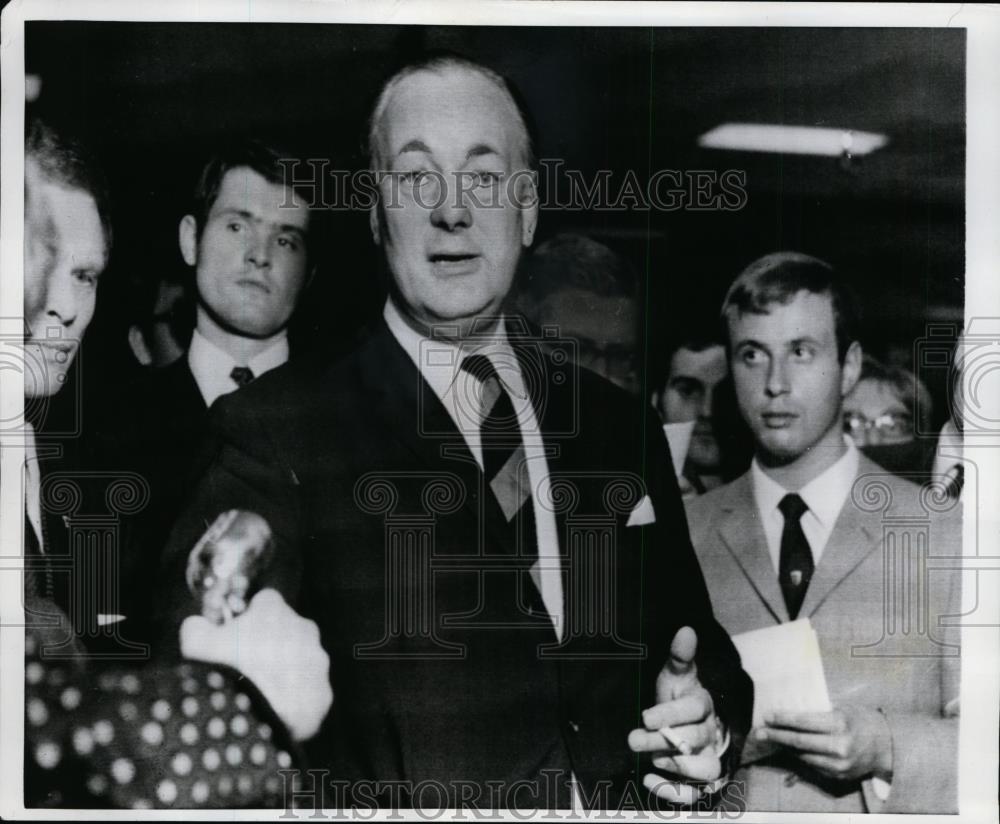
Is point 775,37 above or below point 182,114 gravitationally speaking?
above

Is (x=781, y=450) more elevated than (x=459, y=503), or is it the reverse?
(x=781, y=450)

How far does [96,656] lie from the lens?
1988 mm

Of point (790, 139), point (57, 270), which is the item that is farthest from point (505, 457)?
point (57, 270)

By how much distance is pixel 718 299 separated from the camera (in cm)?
198

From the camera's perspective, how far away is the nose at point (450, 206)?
1967mm

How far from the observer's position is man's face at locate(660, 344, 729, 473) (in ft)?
6.51

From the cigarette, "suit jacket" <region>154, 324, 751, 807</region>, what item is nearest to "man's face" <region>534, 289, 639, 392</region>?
"suit jacket" <region>154, 324, 751, 807</region>

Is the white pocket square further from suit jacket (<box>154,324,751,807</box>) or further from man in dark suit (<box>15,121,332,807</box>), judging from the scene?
man in dark suit (<box>15,121,332,807</box>)

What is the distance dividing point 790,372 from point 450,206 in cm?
76

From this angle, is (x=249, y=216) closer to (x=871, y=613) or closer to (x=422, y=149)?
(x=422, y=149)

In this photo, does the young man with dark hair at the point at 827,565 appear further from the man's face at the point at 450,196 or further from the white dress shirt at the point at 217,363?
the white dress shirt at the point at 217,363

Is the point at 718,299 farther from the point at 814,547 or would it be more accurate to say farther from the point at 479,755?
the point at 479,755

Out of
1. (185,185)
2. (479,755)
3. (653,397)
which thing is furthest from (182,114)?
(479,755)

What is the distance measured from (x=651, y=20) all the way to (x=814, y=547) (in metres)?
1.11
